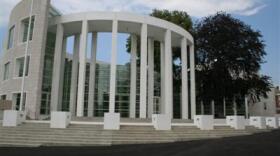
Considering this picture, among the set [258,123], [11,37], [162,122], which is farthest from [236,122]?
[11,37]

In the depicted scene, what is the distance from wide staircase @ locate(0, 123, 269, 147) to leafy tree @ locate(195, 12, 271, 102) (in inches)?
724

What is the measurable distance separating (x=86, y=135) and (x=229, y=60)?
82.3 ft

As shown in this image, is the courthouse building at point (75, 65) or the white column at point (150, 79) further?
the white column at point (150, 79)

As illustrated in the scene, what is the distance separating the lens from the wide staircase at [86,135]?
15148 millimetres

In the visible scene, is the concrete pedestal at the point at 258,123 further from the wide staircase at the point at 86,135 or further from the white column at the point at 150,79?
the wide staircase at the point at 86,135

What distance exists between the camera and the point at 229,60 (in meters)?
36.4

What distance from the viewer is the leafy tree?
3609 centimetres

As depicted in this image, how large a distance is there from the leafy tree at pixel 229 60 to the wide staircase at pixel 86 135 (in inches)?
724

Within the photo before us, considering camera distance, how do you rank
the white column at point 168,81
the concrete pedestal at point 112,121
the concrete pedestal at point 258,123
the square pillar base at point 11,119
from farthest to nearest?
1. the white column at point 168,81
2. the concrete pedestal at point 258,123
3. the square pillar base at point 11,119
4. the concrete pedestal at point 112,121

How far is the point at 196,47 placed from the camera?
126 ft

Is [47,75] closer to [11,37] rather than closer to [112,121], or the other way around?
[11,37]

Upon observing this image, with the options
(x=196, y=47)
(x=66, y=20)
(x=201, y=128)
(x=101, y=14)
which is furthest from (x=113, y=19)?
(x=196, y=47)

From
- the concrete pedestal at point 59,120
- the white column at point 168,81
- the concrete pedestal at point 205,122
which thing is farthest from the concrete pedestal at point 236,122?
the concrete pedestal at point 59,120

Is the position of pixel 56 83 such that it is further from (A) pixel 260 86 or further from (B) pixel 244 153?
(A) pixel 260 86
